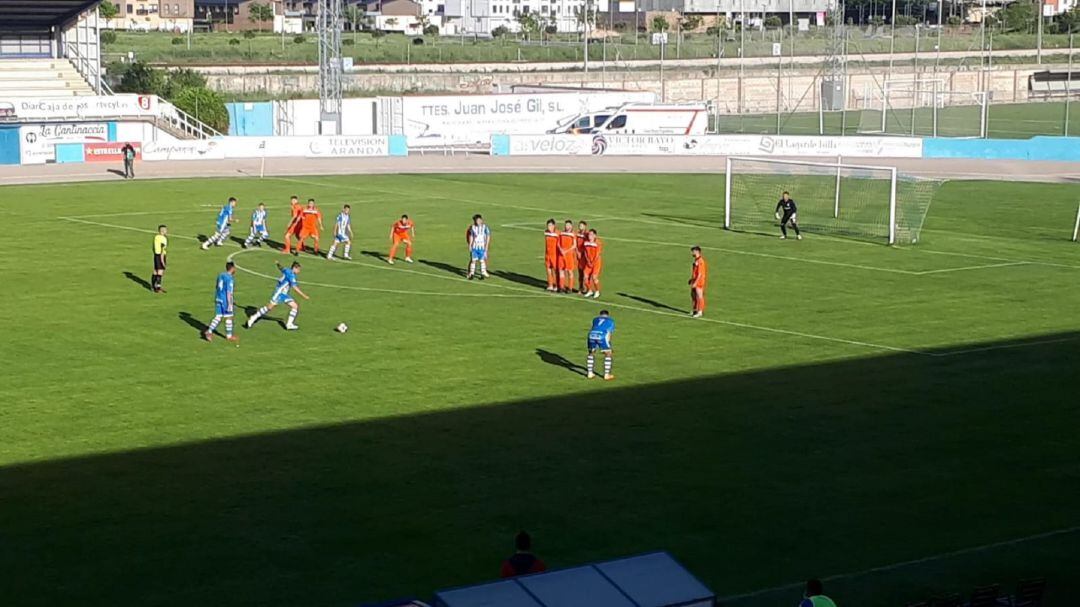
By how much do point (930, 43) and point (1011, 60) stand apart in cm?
892

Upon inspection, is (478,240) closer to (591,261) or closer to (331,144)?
(591,261)

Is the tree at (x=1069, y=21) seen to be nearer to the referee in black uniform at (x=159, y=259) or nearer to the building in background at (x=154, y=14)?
the building in background at (x=154, y=14)

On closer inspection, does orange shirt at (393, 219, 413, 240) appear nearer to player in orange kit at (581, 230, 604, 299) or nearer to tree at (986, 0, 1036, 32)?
player in orange kit at (581, 230, 604, 299)

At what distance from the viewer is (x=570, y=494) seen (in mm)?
19656

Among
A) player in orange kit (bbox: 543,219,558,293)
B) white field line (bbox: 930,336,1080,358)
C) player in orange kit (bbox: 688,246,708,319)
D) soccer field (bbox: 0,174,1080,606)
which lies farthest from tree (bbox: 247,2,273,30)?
white field line (bbox: 930,336,1080,358)

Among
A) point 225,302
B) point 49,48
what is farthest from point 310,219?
point 49,48

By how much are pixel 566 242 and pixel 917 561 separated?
17796 millimetres

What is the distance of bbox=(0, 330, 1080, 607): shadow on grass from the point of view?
→ 1677 cm

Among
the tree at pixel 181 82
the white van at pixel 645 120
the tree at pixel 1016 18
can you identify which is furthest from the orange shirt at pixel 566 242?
the tree at pixel 1016 18

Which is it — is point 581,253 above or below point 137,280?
above

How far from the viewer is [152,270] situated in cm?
3753

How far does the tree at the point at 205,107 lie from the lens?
260ft

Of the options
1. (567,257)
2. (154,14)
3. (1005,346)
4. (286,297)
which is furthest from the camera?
(154,14)

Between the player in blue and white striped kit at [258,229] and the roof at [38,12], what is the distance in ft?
134
